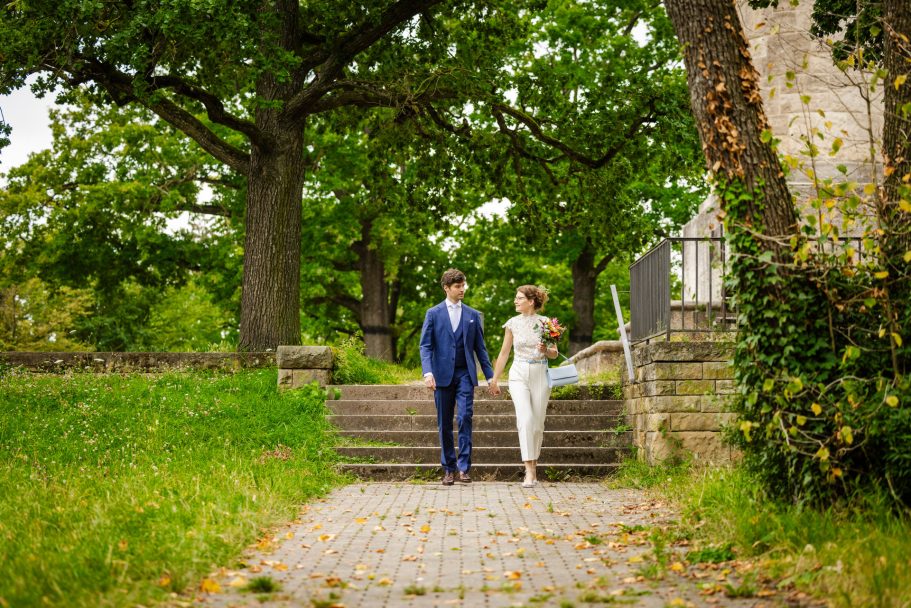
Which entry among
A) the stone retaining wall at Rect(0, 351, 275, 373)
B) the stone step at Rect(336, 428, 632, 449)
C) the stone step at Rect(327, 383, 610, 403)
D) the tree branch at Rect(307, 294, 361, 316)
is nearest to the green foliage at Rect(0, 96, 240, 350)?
the tree branch at Rect(307, 294, 361, 316)

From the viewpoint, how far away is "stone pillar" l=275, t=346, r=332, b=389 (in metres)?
13.3

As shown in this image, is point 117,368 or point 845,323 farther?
point 117,368

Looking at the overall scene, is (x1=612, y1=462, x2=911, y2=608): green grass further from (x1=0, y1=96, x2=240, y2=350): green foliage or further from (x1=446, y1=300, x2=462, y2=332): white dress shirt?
(x1=0, y1=96, x2=240, y2=350): green foliage

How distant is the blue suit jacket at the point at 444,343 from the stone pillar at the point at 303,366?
3.27m

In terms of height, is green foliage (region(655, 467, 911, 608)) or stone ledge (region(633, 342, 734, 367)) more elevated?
stone ledge (region(633, 342, 734, 367))

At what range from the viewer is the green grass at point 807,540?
4742 millimetres

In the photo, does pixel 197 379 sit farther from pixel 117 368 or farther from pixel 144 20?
pixel 144 20

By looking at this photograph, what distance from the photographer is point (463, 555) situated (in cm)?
638

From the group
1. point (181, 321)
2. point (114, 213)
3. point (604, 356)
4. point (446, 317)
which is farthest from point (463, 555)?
point (181, 321)

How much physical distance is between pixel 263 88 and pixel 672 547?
495 inches

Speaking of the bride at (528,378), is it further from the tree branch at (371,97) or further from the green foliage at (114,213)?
the green foliage at (114,213)

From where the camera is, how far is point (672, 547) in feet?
21.2

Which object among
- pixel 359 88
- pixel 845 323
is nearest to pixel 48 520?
pixel 845 323

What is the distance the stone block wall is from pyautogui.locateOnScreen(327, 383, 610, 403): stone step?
2.41 metres
